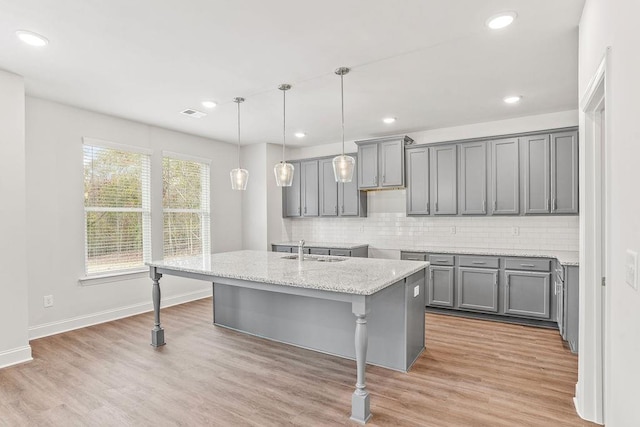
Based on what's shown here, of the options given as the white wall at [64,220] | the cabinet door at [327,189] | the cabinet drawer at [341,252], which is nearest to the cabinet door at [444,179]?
the cabinet drawer at [341,252]

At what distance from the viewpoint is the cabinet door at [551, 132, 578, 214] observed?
13.5 ft

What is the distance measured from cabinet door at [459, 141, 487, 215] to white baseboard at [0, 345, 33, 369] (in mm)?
5177

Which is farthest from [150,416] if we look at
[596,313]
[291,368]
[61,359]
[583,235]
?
[583,235]

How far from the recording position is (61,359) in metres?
3.31

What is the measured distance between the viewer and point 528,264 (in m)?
4.17

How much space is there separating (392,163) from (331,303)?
269 cm

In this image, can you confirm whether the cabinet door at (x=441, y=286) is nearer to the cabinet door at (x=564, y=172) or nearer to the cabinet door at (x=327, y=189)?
the cabinet door at (x=564, y=172)

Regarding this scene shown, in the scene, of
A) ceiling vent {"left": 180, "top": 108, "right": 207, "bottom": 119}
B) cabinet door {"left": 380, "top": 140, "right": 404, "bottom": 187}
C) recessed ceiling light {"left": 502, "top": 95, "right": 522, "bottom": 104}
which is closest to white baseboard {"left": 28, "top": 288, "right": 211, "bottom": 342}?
ceiling vent {"left": 180, "top": 108, "right": 207, "bottom": 119}

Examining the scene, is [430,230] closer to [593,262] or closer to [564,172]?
[564,172]

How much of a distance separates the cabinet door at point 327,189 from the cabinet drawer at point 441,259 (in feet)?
6.10

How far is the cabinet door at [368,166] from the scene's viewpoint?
538 cm

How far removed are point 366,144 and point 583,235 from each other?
356cm

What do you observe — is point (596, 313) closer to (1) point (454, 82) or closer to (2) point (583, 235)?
(2) point (583, 235)
